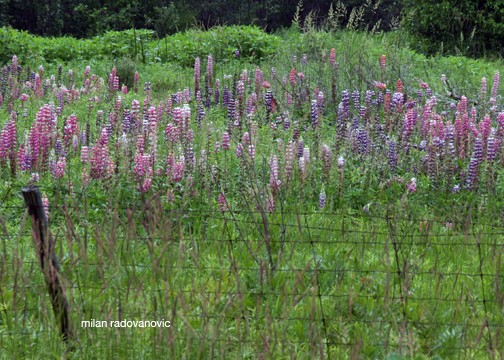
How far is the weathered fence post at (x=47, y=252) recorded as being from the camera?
11.1 ft

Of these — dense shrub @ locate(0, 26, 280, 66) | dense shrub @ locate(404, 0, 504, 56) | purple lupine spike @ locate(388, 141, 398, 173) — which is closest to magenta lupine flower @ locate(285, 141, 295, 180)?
purple lupine spike @ locate(388, 141, 398, 173)

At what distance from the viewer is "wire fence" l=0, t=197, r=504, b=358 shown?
3.48 metres

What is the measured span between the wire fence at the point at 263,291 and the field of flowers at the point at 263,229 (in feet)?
0.06

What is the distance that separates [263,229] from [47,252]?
2.22m

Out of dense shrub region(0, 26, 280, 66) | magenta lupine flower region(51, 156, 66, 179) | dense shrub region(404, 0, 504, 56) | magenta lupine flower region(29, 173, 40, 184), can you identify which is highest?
magenta lupine flower region(51, 156, 66, 179)

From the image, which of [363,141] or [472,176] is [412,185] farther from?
[363,141]

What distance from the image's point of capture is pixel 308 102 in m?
9.05

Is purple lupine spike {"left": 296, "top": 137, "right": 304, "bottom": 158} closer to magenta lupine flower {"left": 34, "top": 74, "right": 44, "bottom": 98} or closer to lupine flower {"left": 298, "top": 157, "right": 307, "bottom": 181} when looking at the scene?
lupine flower {"left": 298, "top": 157, "right": 307, "bottom": 181}

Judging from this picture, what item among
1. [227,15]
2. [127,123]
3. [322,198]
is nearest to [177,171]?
[322,198]

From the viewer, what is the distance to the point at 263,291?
4406 mm

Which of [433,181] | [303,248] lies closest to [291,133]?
[433,181]

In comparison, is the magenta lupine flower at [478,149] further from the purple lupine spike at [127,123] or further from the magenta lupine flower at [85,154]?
the magenta lupine flower at [85,154]

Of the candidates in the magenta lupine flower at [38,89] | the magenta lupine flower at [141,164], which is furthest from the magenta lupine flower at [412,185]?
the magenta lupine flower at [38,89]

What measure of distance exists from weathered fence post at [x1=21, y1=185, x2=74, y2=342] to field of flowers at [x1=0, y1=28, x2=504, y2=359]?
0.24 ft
